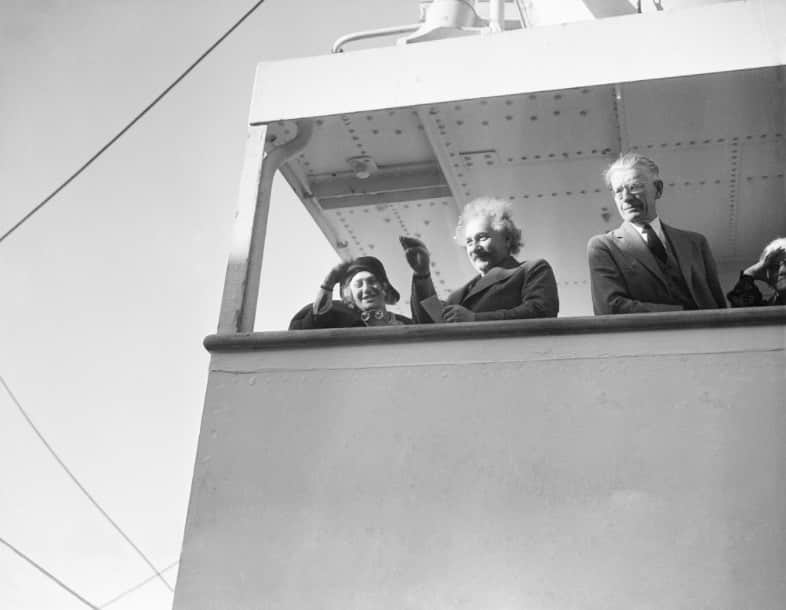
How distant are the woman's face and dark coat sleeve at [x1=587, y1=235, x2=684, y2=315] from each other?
2.83 feet

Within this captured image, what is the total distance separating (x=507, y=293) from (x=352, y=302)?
0.67 meters

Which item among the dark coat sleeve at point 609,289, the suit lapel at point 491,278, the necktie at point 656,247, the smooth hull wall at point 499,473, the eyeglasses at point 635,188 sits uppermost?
the eyeglasses at point 635,188

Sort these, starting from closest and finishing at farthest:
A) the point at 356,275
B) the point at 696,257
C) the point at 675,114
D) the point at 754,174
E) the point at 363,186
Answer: the point at 696,257 < the point at 356,275 < the point at 675,114 < the point at 754,174 < the point at 363,186

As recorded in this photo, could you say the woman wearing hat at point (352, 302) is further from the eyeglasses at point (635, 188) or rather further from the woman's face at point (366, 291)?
the eyeglasses at point (635, 188)

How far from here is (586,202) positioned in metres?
5.76

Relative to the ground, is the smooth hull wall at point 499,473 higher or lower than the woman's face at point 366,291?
lower

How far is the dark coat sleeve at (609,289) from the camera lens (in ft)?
11.3

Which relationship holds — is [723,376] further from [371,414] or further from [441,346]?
[371,414]

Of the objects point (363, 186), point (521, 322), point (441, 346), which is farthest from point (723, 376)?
point (363, 186)

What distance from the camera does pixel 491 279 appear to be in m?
3.74

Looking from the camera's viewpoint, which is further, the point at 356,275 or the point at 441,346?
the point at 356,275

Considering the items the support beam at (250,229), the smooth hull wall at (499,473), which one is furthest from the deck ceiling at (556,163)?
the smooth hull wall at (499,473)

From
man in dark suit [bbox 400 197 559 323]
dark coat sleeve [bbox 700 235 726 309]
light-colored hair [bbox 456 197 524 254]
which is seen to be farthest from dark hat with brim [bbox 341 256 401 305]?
dark coat sleeve [bbox 700 235 726 309]

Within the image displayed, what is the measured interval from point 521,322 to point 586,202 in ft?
8.43
